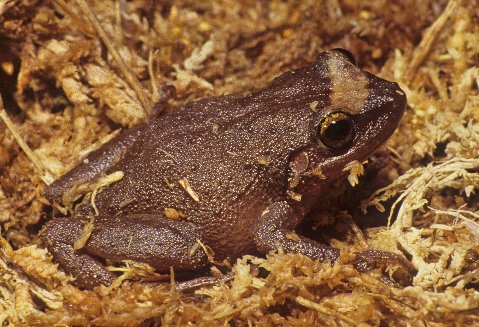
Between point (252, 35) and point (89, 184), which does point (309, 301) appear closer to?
point (89, 184)

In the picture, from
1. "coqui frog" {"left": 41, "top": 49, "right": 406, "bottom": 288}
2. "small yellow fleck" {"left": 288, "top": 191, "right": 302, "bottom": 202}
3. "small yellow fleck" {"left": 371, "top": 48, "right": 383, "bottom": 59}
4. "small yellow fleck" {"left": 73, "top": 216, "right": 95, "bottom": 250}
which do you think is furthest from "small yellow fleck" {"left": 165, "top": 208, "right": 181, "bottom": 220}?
"small yellow fleck" {"left": 371, "top": 48, "right": 383, "bottom": 59}

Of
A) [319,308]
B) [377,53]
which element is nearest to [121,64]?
[377,53]

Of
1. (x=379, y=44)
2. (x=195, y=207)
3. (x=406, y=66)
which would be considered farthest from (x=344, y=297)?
(x=379, y=44)

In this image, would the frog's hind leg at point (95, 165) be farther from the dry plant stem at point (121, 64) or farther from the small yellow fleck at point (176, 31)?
the small yellow fleck at point (176, 31)

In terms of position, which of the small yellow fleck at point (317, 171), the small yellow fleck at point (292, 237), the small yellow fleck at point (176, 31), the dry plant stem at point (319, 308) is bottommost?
the dry plant stem at point (319, 308)

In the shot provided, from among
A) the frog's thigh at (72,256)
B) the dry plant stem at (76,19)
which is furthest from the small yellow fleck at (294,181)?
the dry plant stem at (76,19)

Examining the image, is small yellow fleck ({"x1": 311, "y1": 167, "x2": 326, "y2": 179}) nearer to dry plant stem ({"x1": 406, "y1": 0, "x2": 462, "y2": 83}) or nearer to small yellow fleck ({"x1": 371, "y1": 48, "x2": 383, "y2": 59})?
dry plant stem ({"x1": 406, "y1": 0, "x2": 462, "y2": 83})

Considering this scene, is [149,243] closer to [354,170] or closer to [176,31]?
[354,170]
